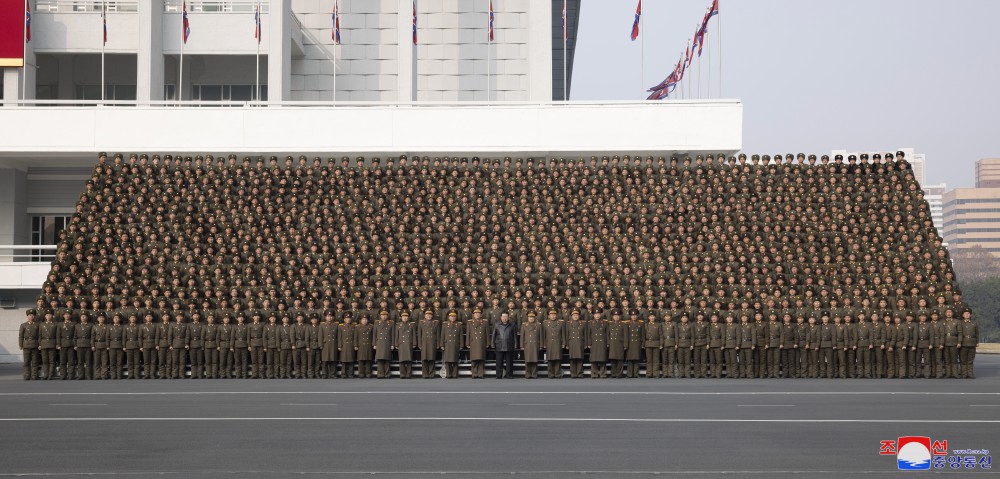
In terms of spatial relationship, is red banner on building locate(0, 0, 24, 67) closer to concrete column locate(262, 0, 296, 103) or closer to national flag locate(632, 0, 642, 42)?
concrete column locate(262, 0, 296, 103)

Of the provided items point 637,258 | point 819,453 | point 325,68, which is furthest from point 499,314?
point 325,68

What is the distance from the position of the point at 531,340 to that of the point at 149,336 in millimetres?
7792

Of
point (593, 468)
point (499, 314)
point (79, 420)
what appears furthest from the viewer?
→ point (499, 314)

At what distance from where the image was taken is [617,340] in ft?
73.5

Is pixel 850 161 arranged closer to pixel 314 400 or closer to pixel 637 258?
pixel 637 258

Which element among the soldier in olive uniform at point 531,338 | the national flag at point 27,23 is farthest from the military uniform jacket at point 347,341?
the national flag at point 27,23

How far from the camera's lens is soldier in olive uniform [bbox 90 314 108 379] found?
897 inches

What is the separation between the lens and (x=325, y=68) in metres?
38.5

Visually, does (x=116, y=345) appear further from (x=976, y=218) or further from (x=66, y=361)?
(x=976, y=218)

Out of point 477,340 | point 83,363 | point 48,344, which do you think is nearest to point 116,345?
point 83,363

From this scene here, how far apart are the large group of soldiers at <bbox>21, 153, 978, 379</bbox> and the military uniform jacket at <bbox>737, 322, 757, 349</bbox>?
35mm

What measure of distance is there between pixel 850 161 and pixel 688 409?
1433 cm

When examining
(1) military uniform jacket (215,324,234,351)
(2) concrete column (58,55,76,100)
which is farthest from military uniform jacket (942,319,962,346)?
(2) concrete column (58,55,76,100)

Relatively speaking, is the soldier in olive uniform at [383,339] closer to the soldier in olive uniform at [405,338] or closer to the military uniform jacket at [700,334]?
the soldier in olive uniform at [405,338]
